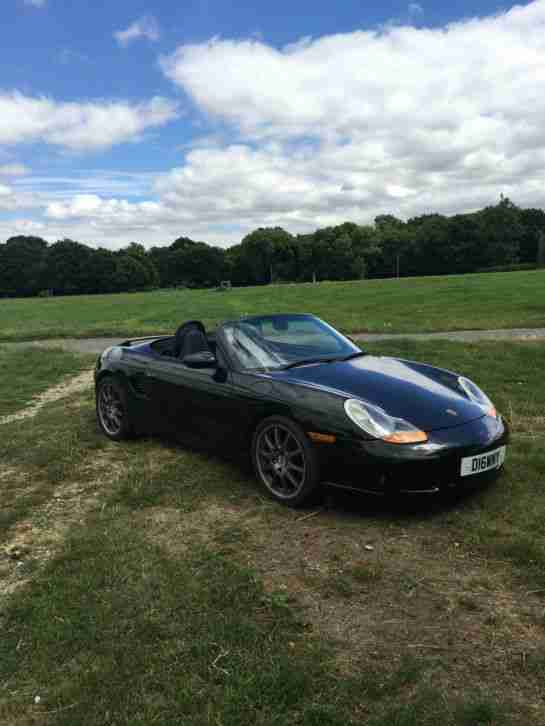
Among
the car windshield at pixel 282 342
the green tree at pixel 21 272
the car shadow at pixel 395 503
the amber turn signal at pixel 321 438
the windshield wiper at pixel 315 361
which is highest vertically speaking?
the green tree at pixel 21 272

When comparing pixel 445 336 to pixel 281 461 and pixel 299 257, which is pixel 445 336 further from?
pixel 299 257

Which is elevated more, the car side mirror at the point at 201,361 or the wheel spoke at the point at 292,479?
the car side mirror at the point at 201,361

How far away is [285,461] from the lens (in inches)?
169

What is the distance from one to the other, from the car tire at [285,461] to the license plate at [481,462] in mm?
941

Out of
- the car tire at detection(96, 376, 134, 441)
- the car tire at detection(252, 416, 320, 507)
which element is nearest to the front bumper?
the car tire at detection(252, 416, 320, 507)

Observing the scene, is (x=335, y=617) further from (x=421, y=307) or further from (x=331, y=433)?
(x=421, y=307)

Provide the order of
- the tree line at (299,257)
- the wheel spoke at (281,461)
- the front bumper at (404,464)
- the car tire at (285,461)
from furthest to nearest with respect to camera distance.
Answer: the tree line at (299,257)
the wheel spoke at (281,461)
the car tire at (285,461)
the front bumper at (404,464)

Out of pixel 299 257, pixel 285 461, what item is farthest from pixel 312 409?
pixel 299 257

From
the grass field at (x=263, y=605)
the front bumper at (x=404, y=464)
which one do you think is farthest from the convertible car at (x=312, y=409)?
the grass field at (x=263, y=605)

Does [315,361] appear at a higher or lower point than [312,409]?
higher

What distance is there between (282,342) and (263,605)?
→ 8.39 feet

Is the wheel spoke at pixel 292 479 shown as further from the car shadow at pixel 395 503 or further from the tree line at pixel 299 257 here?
the tree line at pixel 299 257

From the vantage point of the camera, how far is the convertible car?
3836mm

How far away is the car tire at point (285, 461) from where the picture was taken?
4.07m
